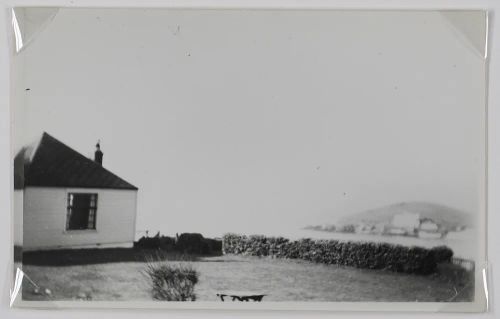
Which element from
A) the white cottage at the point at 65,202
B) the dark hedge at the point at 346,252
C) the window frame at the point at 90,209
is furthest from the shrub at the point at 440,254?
the window frame at the point at 90,209

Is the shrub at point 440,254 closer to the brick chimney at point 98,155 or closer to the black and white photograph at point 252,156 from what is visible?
the black and white photograph at point 252,156

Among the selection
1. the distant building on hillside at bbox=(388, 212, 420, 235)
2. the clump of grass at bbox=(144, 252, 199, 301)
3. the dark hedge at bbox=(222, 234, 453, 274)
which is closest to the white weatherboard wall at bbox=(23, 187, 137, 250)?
the clump of grass at bbox=(144, 252, 199, 301)

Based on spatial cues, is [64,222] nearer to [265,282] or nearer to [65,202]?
[65,202]

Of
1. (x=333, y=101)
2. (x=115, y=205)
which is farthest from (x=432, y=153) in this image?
(x=115, y=205)

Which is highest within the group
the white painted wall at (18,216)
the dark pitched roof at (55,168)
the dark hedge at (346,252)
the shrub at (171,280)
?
the dark pitched roof at (55,168)

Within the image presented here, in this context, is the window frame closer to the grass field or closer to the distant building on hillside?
the grass field

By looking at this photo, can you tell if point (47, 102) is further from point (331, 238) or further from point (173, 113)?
point (331, 238)
